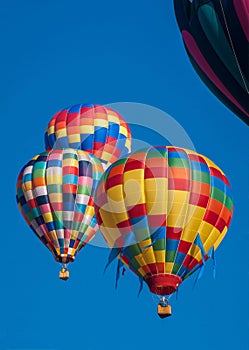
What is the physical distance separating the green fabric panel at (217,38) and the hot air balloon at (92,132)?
27.0 feet

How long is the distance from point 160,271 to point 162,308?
2.17ft

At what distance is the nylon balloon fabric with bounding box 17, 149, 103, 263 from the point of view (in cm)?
2362

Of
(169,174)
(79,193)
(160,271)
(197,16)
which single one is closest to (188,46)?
(197,16)

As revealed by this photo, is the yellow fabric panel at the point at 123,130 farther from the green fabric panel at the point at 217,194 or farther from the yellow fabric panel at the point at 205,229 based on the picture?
the yellow fabric panel at the point at 205,229

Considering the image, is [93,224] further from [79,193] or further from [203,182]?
[203,182]

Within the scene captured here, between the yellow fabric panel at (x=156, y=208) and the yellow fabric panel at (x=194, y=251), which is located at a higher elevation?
the yellow fabric panel at (x=156, y=208)

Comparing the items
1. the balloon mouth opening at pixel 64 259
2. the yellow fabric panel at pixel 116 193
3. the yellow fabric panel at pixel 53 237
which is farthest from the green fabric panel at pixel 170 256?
the yellow fabric panel at pixel 53 237

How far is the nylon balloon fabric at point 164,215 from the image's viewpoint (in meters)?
19.7

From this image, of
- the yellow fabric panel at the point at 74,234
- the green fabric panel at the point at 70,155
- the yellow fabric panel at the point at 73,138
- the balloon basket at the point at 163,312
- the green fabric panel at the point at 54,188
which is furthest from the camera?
the yellow fabric panel at the point at 73,138

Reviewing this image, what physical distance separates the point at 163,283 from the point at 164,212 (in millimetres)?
1260

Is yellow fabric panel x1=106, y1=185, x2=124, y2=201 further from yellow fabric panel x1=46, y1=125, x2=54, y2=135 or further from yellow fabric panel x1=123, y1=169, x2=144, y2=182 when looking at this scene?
yellow fabric panel x1=46, y1=125, x2=54, y2=135

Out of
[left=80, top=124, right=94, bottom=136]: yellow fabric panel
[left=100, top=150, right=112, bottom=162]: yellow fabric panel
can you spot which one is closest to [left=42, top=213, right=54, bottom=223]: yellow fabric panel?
[left=100, top=150, right=112, bottom=162]: yellow fabric panel

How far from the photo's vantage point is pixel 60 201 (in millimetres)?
23828

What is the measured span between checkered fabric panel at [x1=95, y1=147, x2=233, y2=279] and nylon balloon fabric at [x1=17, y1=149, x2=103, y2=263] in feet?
10.8
